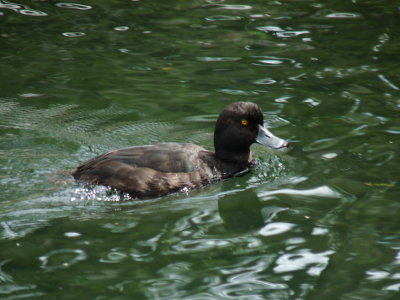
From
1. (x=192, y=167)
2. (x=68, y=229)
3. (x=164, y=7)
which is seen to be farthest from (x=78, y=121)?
(x=164, y=7)

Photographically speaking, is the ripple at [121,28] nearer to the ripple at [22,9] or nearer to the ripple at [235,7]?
the ripple at [22,9]

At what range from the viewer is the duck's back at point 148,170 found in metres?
7.94

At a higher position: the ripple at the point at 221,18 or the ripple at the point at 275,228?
the ripple at the point at 221,18

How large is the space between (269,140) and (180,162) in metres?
1.20

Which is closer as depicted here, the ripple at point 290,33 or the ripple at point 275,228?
the ripple at point 275,228

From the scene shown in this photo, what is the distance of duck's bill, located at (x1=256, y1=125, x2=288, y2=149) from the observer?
28.2 ft

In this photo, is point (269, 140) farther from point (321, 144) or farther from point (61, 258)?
point (61, 258)

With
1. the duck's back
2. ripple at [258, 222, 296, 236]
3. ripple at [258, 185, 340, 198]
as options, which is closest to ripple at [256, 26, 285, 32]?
the duck's back

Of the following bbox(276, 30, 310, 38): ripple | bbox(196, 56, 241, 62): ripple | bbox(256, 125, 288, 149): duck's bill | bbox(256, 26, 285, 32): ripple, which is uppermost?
bbox(256, 26, 285, 32): ripple

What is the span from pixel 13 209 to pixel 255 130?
2970 mm

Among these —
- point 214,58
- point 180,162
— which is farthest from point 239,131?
point 214,58

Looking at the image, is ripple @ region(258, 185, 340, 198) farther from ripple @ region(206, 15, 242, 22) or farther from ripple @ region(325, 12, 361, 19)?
ripple @ region(325, 12, 361, 19)

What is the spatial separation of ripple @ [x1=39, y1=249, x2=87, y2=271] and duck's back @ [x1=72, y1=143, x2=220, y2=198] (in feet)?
5.28

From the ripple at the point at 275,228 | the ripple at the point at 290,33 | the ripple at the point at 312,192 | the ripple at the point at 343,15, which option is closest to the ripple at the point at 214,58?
the ripple at the point at 290,33
